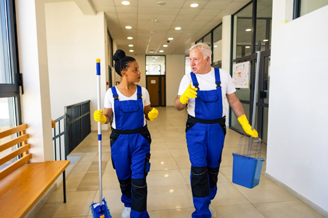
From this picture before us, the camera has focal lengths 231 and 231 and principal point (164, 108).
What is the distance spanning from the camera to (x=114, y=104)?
1901 mm

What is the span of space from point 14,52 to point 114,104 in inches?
46.8

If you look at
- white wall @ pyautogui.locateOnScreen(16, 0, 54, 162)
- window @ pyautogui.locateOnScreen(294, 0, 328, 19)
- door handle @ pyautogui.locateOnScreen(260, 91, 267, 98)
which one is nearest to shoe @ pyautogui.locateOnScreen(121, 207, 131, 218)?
white wall @ pyautogui.locateOnScreen(16, 0, 54, 162)

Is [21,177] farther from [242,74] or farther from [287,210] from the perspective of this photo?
[242,74]

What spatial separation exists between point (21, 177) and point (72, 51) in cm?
477

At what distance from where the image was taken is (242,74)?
5.81 metres

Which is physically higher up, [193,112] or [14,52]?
[14,52]

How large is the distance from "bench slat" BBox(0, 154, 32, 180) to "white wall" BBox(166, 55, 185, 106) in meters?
11.8

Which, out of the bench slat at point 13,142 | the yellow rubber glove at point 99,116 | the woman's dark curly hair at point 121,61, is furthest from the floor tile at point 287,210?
the bench slat at point 13,142

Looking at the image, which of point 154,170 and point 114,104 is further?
point 154,170

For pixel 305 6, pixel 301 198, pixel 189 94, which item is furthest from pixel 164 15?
pixel 301 198

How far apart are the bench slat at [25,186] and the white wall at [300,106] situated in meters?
2.43

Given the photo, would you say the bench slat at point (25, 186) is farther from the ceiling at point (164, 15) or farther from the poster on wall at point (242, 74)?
the poster on wall at point (242, 74)

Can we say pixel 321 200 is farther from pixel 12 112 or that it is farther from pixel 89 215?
pixel 12 112

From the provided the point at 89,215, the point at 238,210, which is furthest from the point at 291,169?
the point at 89,215
